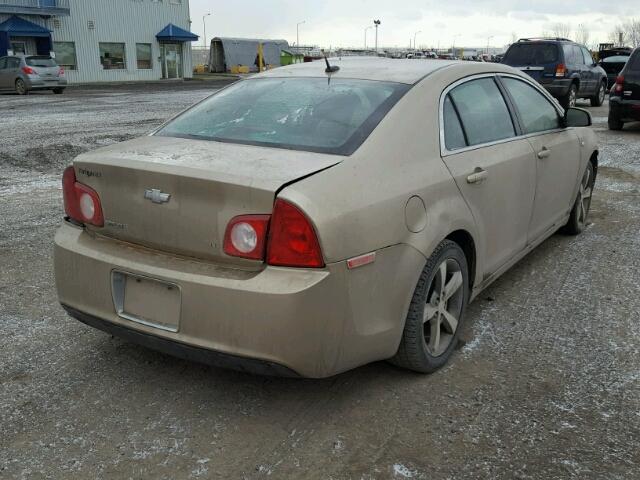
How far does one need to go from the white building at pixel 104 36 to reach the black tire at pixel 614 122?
92.2 ft

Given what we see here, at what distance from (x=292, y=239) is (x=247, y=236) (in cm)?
20

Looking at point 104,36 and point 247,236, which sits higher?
point 104,36

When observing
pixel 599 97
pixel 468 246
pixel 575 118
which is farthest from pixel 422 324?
pixel 599 97

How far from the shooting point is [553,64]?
1616 centimetres

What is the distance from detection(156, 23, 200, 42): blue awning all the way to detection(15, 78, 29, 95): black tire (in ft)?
49.9

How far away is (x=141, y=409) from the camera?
9.78 ft

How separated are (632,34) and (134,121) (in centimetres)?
8379

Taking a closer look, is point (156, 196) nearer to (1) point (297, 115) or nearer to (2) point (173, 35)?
(1) point (297, 115)

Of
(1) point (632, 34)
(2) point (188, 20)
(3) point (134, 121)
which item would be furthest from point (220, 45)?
(1) point (632, 34)

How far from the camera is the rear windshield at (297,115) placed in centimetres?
308

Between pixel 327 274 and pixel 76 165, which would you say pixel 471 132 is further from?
pixel 76 165

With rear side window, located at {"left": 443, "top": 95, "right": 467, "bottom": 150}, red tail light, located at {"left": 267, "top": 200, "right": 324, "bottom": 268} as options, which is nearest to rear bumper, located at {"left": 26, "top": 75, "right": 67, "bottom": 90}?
rear side window, located at {"left": 443, "top": 95, "right": 467, "bottom": 150}

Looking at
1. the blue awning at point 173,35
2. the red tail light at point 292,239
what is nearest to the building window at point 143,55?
the blue awning at point 173,35

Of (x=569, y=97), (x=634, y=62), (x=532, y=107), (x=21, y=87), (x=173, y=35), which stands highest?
(x=173, y=35)
